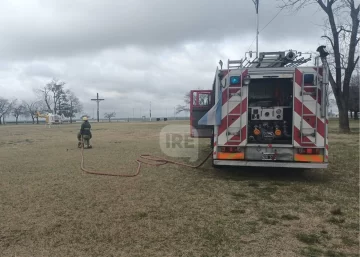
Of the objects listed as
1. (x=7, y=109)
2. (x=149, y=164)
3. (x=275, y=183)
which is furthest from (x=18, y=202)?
(x=7, y=109)

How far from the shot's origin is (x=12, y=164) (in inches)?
348

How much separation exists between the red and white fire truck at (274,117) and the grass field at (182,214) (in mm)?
589

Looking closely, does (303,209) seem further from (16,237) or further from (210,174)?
(16,237)

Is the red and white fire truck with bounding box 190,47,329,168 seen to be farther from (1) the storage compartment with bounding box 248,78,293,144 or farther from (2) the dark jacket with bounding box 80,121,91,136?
(2) the dark jacket with bounding box 80,121,91,136

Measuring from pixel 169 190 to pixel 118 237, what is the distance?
7.71 ft

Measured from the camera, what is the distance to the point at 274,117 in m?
6.75

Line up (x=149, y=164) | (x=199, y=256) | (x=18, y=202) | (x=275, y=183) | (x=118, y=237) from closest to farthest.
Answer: (x=199, y=256) → (x=118, y=237) → (x=18, y=202) → (x=275, y=183) → (x=149, y=164)

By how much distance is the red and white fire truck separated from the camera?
6.07 m

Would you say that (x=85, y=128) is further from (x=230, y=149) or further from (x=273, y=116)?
(x=273, y=116)

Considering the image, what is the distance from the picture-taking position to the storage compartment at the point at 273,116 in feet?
21.5

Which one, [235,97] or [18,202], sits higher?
[235,97]

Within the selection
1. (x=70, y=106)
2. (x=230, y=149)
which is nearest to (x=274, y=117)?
(x=230, y=149)

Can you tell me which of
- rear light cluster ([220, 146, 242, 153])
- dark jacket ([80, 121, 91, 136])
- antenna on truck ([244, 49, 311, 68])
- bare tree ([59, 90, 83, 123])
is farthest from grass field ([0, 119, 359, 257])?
bare tree ([59, 90, 83, 123])

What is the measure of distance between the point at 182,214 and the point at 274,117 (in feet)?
11.7
